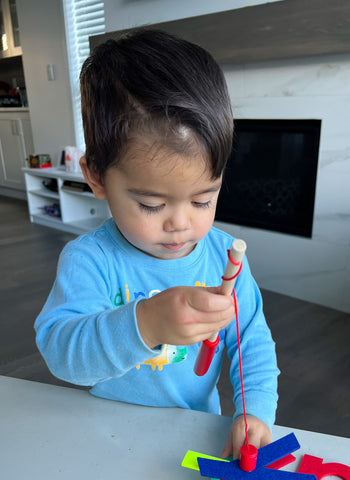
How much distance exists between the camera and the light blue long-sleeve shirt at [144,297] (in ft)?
1.60

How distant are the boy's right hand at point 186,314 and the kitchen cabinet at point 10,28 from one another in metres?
4.66

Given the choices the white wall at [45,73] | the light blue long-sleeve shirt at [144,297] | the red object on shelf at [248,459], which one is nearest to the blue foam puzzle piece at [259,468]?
the red object on shelf at [248,459]

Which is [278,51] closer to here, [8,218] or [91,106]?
[91,106]

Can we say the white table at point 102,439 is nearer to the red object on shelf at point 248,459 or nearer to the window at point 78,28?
the red object on shelf at point 248,459

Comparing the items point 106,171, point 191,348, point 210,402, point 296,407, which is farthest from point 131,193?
point 296,407

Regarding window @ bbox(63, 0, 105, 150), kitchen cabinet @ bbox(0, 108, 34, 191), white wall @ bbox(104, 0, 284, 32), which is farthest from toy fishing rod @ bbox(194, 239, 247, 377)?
kitchen cabinet @ bbox(0, 108, 34, 191)


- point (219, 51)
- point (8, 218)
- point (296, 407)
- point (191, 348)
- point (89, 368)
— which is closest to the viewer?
point (89, 368)

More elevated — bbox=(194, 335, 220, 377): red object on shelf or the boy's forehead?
the boy's forehead

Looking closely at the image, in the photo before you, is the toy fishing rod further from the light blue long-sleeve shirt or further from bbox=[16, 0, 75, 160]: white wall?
bbox=[16, 0, 75, 160]: white wall

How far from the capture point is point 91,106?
54 cm

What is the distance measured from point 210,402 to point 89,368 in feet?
1.15

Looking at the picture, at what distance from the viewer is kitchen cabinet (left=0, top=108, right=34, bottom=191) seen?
4527mm

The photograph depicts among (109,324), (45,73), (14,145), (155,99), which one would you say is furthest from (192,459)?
(14,145)

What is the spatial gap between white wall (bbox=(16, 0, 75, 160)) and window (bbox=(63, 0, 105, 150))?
0.29 feet
